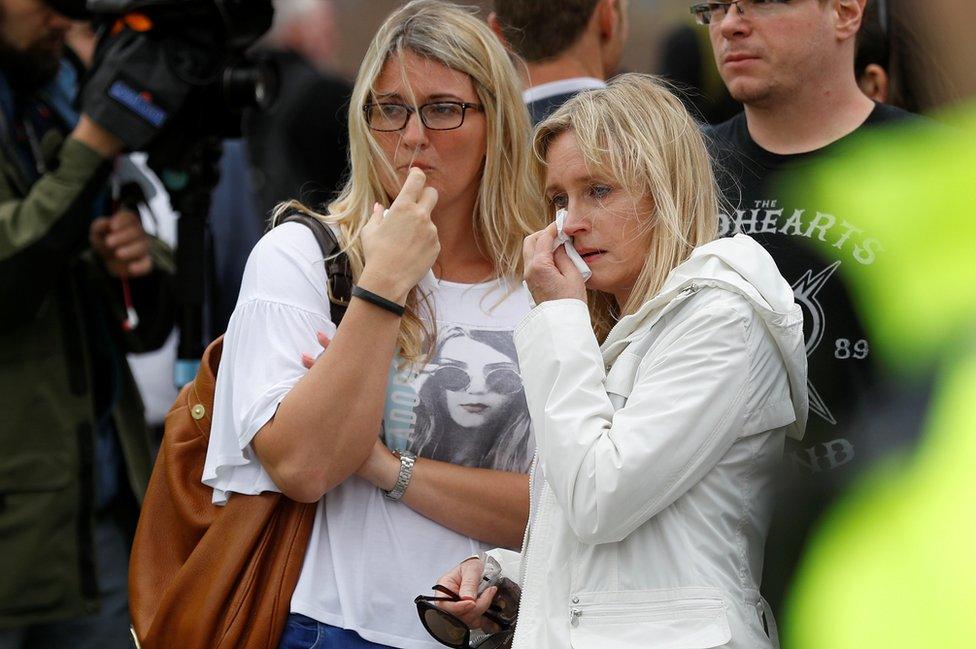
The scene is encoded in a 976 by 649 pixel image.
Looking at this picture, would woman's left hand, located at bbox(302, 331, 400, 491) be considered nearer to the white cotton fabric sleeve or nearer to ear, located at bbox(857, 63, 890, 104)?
the white cotton fabric sleeve

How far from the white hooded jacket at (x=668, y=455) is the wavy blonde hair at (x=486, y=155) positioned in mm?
499

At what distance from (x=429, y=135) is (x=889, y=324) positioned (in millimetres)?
867

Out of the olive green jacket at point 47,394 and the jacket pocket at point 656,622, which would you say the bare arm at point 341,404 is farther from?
the olive green jacket at point 47,394

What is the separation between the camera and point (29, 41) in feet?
11.3

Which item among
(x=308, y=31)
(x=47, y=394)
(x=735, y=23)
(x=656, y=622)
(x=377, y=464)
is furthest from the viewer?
(x=308, y=31)

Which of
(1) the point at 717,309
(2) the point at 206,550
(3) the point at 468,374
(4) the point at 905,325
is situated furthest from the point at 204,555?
(4) the point at 905,325

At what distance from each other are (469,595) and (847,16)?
140 centimetres

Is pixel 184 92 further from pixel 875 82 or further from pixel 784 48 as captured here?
pixel 875 82

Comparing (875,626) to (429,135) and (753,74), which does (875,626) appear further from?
(753,74)

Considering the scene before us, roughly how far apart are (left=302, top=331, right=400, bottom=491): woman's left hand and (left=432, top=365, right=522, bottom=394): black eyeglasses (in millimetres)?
156

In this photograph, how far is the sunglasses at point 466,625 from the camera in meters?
2.00

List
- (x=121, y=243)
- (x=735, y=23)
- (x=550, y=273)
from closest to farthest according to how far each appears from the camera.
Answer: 1. (x=550, y=273)
2. (x=735, y=23)
3. (x=121, y=243)

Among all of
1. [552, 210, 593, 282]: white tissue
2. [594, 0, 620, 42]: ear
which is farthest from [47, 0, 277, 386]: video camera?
[552, 210, 593, 282]: white tissue

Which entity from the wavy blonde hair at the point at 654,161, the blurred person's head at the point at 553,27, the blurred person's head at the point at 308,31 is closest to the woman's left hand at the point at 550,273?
the wavy blonde hair at the point at 654,161
